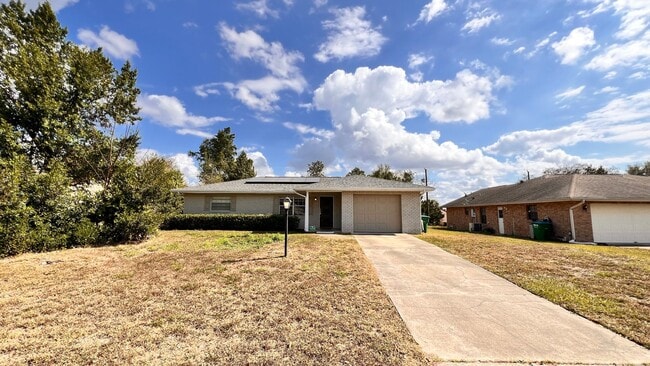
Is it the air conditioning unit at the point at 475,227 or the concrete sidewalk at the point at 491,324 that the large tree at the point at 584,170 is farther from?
the concrete sidewalk at the point at 491,324

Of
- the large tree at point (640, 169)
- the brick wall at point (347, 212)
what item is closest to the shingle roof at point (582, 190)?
the brick wall at point (347, 212)

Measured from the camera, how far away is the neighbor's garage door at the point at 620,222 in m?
13.4

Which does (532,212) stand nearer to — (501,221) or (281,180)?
(501,221)

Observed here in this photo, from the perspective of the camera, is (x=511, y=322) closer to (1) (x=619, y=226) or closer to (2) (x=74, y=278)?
(2) (x=74, y=278)

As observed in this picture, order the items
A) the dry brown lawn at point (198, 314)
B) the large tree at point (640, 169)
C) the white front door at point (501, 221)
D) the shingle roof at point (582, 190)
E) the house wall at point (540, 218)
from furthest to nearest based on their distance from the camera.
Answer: the large tree at point (640, 169)
the white front door at point (501, 221)
the house wall at point (540, 218)
the shingle roof at point (582, 190)
the dry brown lawn at point (198, 314)

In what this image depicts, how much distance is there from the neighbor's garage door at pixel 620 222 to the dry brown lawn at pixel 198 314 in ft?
48.4

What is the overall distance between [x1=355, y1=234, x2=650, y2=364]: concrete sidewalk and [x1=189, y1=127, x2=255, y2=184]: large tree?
33.5 metres

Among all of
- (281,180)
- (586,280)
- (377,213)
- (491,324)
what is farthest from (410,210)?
(491,324)

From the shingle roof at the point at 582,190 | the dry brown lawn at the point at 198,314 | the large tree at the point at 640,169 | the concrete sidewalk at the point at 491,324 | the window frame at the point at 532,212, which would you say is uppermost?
the large tree at the point at 640,169

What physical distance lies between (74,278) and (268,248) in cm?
497

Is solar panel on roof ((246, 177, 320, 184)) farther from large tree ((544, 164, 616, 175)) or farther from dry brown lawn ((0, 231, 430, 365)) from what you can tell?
large tree ((544, 164, 616, 175))

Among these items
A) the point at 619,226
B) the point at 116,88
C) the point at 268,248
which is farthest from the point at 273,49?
the point at 619,226

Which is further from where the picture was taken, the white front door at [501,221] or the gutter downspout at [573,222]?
the white front door at [501,221]

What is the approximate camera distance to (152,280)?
554cm
